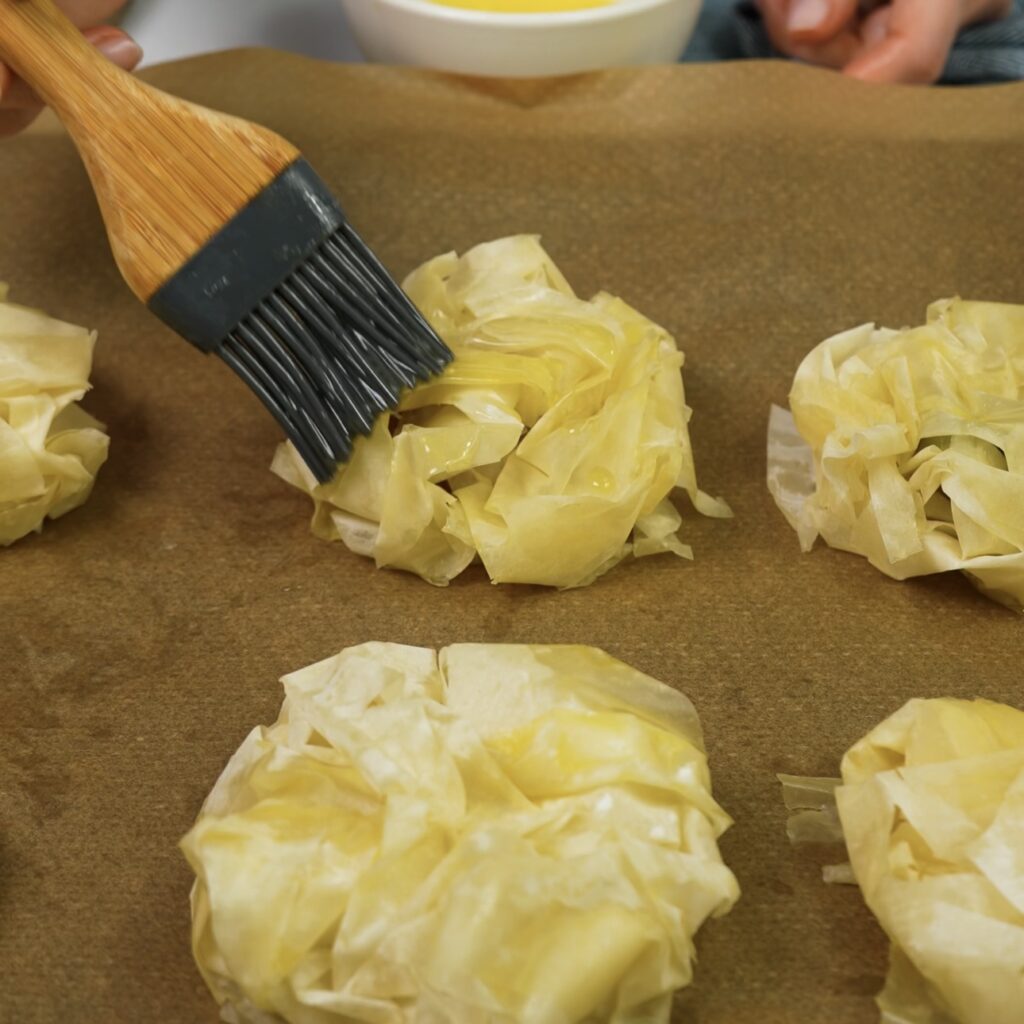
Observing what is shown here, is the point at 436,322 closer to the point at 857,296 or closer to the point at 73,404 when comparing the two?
the point at 73,404

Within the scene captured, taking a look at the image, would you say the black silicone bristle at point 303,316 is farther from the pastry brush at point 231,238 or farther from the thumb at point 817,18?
the thumb at point 817,18

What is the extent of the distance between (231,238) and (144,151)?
0.15m

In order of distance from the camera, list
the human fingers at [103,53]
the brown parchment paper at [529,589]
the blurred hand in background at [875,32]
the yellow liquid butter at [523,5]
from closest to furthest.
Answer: the brown parchment paper at [529,589] < the human fingers at [103,53] < the yellow liquid butter at [523,5] < the blurred hand in background at [875,32]

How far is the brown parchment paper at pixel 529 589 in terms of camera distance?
1.27m

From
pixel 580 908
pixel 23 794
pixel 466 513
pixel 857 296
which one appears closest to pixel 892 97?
pixel 857 296

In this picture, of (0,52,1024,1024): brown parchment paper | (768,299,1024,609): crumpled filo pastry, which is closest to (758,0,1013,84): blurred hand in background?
(0,52,1024,1024): brown parchment paper

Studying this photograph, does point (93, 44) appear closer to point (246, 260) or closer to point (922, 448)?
point (246, 260)

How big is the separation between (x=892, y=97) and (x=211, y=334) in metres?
1.14

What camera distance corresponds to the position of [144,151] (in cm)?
152

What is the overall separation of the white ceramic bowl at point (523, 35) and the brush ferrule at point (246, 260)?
1.70ft

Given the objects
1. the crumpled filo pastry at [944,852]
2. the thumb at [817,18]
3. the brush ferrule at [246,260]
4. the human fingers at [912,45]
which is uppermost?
the brush ferrule at [246,260]

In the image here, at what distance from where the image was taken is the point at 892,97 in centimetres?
201

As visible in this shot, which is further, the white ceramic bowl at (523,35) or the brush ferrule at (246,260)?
the white ceramic bowl at (523,35)

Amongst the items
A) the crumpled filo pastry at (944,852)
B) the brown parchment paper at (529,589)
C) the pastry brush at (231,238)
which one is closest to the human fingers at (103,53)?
the brown parchment paper at (529,589)
